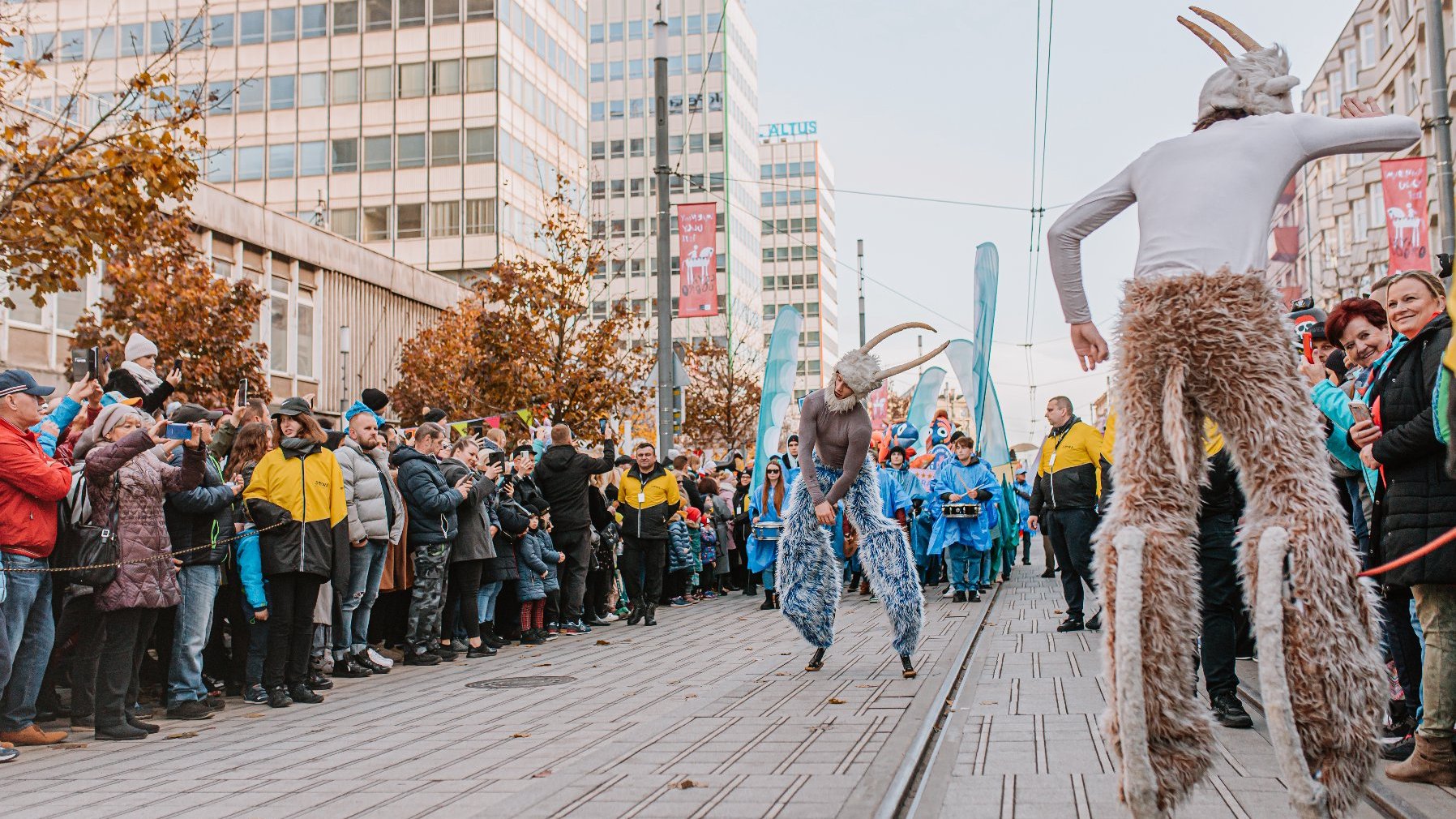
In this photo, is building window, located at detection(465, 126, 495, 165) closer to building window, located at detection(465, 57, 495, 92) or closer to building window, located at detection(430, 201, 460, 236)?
building window, located at detection(465, 57, 495, 92)

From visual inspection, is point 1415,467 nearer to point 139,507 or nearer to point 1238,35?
point 1238,35

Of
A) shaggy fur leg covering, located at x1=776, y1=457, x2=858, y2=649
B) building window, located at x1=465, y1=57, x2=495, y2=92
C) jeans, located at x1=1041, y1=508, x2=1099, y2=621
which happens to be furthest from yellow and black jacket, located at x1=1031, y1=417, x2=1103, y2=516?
building window, located at x1=465, y1=57, x2=495, y2=92

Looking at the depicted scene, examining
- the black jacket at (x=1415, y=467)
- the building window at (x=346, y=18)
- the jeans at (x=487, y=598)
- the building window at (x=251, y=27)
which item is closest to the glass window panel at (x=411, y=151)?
the building window at (x=346, y=18)

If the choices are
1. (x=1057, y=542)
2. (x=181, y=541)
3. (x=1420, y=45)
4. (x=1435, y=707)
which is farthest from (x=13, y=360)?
(x=1420, y=45)

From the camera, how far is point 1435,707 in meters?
4.70

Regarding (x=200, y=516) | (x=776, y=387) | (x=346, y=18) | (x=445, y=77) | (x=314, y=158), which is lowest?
(x=200, y=516)

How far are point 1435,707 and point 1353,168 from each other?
52.8 meters

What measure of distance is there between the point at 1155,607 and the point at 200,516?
21.2ft

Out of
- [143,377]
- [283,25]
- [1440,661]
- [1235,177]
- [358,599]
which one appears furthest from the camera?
[283,25]

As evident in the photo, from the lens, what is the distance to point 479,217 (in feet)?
162

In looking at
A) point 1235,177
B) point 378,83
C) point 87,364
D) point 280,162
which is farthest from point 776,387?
point 280,162

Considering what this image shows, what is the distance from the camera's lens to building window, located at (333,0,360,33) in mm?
50031

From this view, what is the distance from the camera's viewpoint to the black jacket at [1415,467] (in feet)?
15.3

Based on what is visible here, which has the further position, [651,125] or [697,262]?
[651,125]
